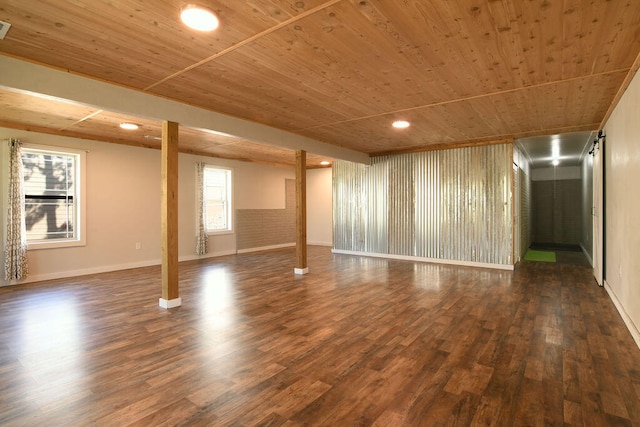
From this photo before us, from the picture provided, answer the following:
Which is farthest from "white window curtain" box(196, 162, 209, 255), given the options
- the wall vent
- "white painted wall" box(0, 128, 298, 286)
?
the wall vent

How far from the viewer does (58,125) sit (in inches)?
218

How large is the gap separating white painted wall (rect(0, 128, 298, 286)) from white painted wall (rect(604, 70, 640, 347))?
7.80 meters

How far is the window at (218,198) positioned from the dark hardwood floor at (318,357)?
3.78 m

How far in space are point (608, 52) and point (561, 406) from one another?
9.58ft

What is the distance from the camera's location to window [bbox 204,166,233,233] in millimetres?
8656

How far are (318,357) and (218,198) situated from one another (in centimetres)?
687

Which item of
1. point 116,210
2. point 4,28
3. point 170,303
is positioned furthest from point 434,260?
point 4,28

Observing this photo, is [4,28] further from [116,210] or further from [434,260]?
[434,260]

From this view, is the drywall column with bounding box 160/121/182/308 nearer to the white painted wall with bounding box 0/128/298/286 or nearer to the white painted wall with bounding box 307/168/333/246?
the white painted wall with bounding box 0/128/298/286

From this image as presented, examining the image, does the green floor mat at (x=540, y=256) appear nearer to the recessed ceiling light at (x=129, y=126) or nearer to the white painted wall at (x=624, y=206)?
the white painted wall at (x=624, y=206)

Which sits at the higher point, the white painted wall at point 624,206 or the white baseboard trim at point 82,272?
the white painted wall at point 624,206

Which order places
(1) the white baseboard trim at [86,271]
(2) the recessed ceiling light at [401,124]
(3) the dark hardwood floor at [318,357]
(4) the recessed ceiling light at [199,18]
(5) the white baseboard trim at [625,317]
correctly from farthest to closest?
(1) the white baseboard trim at [86,271]
(2) the recessed ceiling light at [401,124]
(5) the white baseboard trim at [625,317]
(4) the recessed ceiling light at [199,18]
(3) the dark hardwood floor at [318,357]

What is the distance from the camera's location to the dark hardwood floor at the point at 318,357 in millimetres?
2039

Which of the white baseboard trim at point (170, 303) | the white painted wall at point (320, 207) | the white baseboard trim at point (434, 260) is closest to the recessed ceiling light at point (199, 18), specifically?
the white baseboard trim at point (170, 303)
